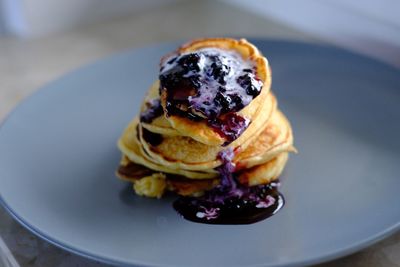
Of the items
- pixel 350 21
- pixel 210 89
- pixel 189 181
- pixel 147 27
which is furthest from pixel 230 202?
pixel 147 27

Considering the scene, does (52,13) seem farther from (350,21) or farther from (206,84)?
(206,84)

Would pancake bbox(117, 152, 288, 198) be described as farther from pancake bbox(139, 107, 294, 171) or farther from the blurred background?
the blurred background

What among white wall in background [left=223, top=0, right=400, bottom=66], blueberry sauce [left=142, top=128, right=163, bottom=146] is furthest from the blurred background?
blueberry sauce [left=142, top=128, right=163, bottom=146]

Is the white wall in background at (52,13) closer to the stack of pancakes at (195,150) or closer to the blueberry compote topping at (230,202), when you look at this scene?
the stack of pancakes at (195,150)

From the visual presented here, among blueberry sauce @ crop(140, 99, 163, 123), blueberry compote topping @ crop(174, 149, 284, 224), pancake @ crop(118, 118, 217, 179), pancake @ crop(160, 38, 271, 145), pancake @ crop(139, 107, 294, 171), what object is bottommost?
blueberry compote topping @ crop(174, 149, 284, 224)

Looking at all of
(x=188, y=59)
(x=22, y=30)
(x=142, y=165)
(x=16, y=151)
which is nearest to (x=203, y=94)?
(x=188, y=59)

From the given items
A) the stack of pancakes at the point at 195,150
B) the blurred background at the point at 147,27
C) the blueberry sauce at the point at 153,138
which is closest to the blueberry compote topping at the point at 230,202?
the stack of pancakes at the point at 195,150
